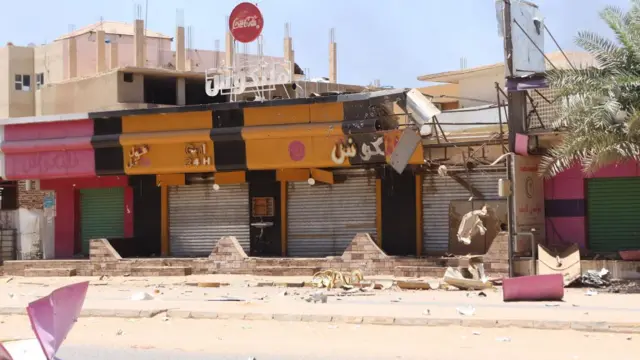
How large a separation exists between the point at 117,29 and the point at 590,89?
50.7m

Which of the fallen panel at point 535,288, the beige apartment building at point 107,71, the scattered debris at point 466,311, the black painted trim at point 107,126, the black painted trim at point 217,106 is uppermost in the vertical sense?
the beige apartment building at point 107,71

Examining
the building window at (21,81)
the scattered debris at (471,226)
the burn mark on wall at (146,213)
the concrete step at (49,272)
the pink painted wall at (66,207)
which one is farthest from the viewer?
the building window at (21,81)

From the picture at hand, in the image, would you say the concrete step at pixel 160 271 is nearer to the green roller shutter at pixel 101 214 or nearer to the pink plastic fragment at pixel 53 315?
the green roller shutter at pixel 101 214

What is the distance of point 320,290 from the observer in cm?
2059

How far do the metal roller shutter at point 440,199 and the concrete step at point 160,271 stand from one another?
21.1 feet

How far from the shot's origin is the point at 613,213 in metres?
22.4

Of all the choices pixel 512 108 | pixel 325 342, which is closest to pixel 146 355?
pixel 325 342

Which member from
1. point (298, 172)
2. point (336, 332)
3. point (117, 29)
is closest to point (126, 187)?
point (298, 172)

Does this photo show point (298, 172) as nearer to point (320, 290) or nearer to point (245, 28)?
point (245, 28)

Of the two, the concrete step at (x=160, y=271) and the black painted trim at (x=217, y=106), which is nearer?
the black painted trim at (x=217, y=106)

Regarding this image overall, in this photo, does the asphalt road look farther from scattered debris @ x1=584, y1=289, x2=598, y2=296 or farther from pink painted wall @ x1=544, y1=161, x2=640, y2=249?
pink painted wall @ x1=544, y1=161, x2=640, y2=249

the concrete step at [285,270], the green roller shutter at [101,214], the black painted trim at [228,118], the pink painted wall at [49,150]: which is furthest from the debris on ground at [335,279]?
the green roller shutter at [101,214]

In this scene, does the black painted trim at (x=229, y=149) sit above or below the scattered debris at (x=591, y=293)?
above

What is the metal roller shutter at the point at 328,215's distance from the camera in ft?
85.0
